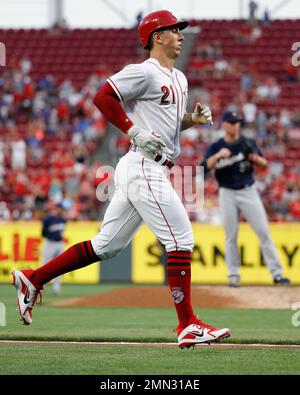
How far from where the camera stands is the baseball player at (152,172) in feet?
21.5

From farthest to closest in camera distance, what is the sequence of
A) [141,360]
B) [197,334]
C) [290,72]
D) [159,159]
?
[290,72] < [159,159] < [197,334] < [141,360]

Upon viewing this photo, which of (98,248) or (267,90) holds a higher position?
A: (267,90)

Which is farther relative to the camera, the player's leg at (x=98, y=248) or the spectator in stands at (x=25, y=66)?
the spectator in stands at (x=25, y=66)

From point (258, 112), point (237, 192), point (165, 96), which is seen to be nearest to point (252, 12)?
point (258, 112)

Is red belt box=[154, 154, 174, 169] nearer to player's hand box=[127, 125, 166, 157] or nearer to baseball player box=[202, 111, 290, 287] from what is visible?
player's hand box=[127, 125, 166, 157]

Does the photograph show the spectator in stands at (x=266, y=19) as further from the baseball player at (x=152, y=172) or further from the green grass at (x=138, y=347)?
the baseball player at (x=152, y=172)

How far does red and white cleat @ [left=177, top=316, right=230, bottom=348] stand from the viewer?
6441 millimetres

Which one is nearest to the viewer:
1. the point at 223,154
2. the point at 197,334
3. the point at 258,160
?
the point at 197,334

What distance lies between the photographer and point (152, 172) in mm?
6629

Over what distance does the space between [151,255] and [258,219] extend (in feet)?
19.5

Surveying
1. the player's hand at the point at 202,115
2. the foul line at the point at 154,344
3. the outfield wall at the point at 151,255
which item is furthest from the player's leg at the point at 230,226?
the player's hand at the point at 202,115

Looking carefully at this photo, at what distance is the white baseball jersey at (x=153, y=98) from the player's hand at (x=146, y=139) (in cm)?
18

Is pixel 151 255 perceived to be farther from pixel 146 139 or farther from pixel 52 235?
pixel 146 139
